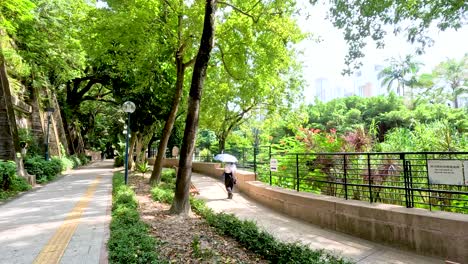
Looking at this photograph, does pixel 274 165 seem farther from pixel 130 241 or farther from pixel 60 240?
pixel 60 240

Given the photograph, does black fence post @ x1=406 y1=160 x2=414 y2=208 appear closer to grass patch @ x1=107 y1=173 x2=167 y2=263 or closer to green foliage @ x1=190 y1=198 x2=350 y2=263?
green foliage @ x1=190 y1=198 x2=350 y2=263

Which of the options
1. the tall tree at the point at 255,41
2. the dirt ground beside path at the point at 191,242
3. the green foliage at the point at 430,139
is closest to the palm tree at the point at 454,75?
the tall tree at the point at 255,41

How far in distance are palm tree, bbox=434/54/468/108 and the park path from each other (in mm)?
50247

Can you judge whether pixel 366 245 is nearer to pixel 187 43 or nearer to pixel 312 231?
pixel 312 231

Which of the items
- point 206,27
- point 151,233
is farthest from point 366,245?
point 206,27

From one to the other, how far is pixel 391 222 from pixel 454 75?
2032 inches

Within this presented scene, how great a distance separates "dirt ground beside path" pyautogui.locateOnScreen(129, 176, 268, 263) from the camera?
4602 millimetres

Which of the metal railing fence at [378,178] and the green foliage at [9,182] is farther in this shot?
the green foliage at [9,182]

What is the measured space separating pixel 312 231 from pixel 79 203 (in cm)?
680

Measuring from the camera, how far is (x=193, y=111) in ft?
25.3

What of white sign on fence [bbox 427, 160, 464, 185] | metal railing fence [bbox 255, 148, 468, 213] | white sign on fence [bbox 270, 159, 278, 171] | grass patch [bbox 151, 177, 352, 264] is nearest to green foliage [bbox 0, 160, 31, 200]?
grass patch [bbox 151, 177, 352, 264]

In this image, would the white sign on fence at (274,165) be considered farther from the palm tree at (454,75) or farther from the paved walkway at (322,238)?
the palm tree at (454,75)

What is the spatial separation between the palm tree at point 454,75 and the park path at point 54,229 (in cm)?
5025

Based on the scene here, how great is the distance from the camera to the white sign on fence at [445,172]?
5056 millimetres
